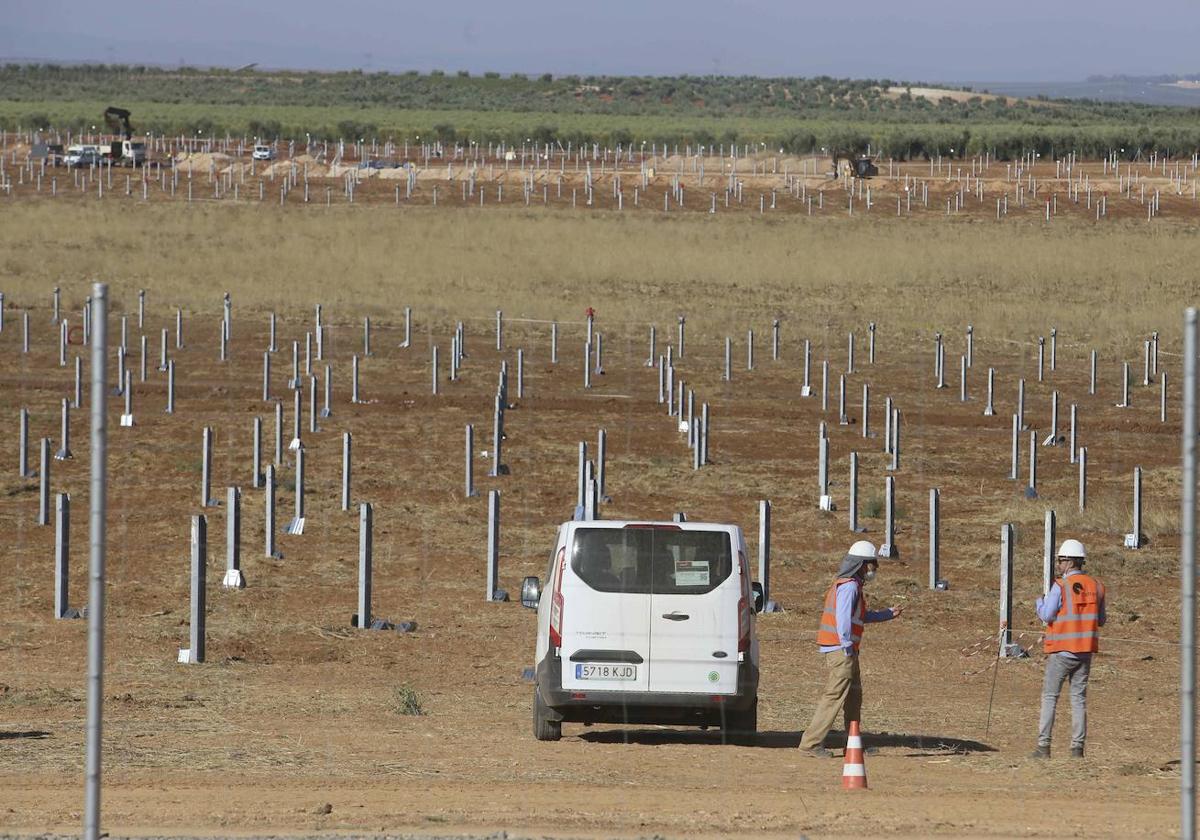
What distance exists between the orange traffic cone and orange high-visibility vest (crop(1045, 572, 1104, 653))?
6.28ft

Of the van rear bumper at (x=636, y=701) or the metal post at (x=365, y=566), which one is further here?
the metal post at (x=365, y=566)

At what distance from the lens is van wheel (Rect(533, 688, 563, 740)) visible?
14133 millimetres

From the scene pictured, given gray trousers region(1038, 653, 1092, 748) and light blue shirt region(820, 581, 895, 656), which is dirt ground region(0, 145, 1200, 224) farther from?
light blue shirt region(820, 581, 895, 656)

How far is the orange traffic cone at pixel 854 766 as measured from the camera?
1232 centimetres

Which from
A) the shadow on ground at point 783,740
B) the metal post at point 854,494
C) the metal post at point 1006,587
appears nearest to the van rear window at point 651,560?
the shadow on ground at point 783,740

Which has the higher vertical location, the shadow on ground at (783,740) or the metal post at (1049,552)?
the metal post at (1049,552)

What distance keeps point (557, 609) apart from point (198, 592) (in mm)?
4996

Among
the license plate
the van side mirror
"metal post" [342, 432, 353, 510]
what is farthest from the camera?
"metal post" [342, 432, 353, 510]

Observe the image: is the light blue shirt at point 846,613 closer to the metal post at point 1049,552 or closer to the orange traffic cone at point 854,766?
the orange traffic cone at point 854,766

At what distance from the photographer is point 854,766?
40.5ft

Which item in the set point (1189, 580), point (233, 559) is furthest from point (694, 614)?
point (233, 559)

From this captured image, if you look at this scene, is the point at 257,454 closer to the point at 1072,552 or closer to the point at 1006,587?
the point at 1006,587

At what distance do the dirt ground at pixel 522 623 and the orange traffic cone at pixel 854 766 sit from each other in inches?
7.5

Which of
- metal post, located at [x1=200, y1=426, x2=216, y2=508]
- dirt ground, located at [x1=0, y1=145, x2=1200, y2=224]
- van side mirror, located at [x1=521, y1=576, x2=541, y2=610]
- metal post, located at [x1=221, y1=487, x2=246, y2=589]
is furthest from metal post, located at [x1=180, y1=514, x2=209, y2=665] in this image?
dirt ground, located at [x1=0, y1=145, x2=1200, y2=224]
